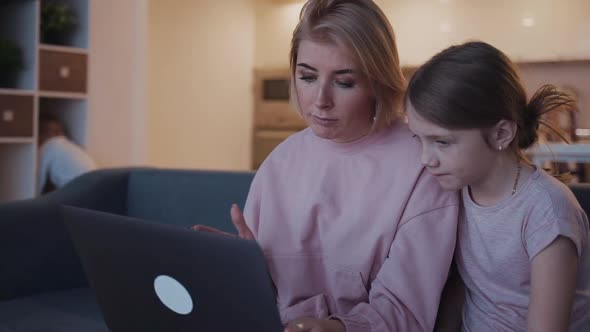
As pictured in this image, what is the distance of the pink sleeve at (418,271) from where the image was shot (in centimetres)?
115

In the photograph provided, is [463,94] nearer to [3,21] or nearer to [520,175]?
[520,175]

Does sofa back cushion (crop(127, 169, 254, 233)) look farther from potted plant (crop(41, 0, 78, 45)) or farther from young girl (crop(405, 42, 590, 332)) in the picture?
potted plant (crop(41, 0, 78, 45))

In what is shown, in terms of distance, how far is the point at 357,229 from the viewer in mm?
1210

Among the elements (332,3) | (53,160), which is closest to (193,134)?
(53,160)

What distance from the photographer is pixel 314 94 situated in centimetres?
117

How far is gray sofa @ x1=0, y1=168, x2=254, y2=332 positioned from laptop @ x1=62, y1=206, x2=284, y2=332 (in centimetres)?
50

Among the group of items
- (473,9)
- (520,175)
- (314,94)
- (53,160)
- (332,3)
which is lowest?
(53,160)

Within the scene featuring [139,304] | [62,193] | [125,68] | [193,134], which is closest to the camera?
[139,304]

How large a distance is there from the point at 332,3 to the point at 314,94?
154 millimetres

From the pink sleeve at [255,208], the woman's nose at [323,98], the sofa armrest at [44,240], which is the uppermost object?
the woman's nose at [323,98]

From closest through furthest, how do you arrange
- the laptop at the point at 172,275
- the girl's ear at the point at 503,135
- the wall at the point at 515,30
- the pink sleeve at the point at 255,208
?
the laptop at the point at 172,275 < the girl's ear at the point at 503,135 < the pink sleeve at the point at 255,208 < the wall at the point at 515,30

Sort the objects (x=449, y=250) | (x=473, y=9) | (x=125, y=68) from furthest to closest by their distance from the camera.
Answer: (x=473, y=9) → (x=125, y=68) → (x=449, y=250)

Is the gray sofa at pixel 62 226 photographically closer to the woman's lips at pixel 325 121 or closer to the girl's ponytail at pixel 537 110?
the woman's lips at pixel 325 121

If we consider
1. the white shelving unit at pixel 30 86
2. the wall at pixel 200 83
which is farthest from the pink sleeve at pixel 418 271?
the wall at pixel 200 83
